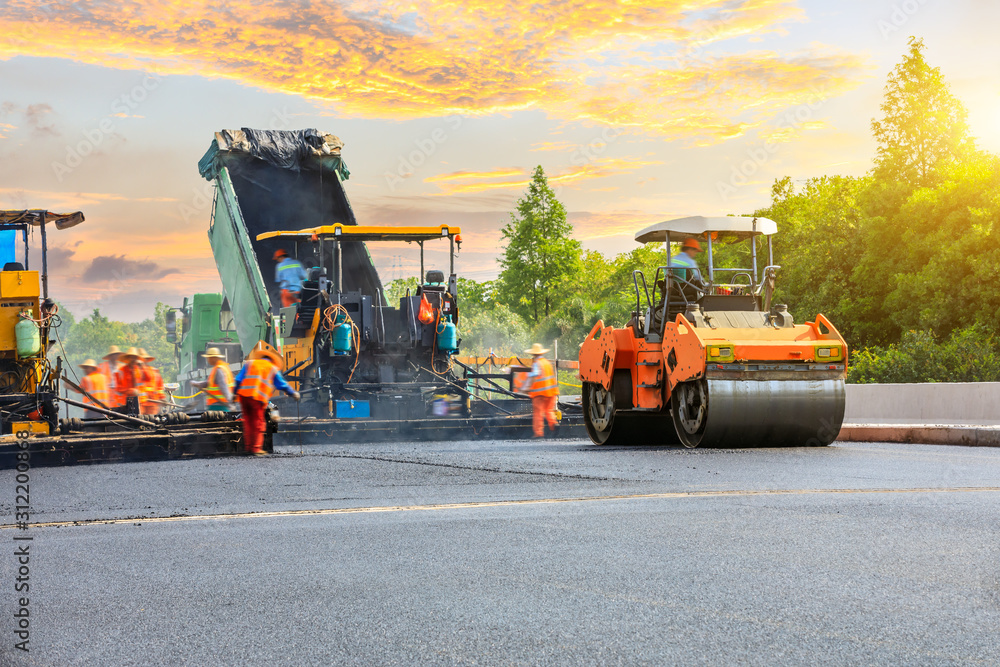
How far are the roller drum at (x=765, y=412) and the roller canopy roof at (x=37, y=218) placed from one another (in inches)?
262

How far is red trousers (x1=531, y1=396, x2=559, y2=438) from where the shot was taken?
13227 mm

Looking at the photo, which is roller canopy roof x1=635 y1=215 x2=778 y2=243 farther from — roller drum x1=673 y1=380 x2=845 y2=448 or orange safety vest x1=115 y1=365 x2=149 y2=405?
orange safety vest x1=115 y1=365 x2=149 y2=405

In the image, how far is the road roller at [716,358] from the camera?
9.62 metres

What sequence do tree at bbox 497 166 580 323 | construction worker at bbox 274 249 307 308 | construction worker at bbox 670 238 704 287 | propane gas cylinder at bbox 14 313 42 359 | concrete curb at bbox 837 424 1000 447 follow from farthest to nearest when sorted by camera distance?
tree at bbox 497 166 580 323
construction worker at bbox 274 249 307 308
concrete curb at bbox 837 424 1000 447
construction worker at bbox 670 238 704 287
propane gas cylinder at bbox 14 313 42 359

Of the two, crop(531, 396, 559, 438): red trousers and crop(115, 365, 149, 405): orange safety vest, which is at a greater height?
crop(115, 365, 149, 405): orange safety vest

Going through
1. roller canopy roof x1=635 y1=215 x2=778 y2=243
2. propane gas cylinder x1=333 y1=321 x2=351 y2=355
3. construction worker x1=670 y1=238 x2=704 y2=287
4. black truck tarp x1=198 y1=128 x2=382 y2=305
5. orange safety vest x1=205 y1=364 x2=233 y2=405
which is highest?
black truck tarp x1=198 y1=128 x2=382 y2=305

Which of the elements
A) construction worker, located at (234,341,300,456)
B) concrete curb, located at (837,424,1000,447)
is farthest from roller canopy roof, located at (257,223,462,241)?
concrete curb, located at (837,424,1000,447)

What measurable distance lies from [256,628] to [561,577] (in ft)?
4.56

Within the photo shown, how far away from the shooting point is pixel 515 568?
468cm

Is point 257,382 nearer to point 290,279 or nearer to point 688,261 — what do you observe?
point 290,279

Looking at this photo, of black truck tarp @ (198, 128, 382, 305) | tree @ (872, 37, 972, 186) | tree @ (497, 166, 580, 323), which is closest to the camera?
black truck tarp @ (198, 128, 382, 305)

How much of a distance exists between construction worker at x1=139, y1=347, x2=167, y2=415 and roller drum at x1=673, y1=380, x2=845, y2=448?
8.11 m

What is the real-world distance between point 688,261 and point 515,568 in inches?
263

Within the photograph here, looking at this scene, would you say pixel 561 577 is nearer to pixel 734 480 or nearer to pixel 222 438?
pixel 734 480
